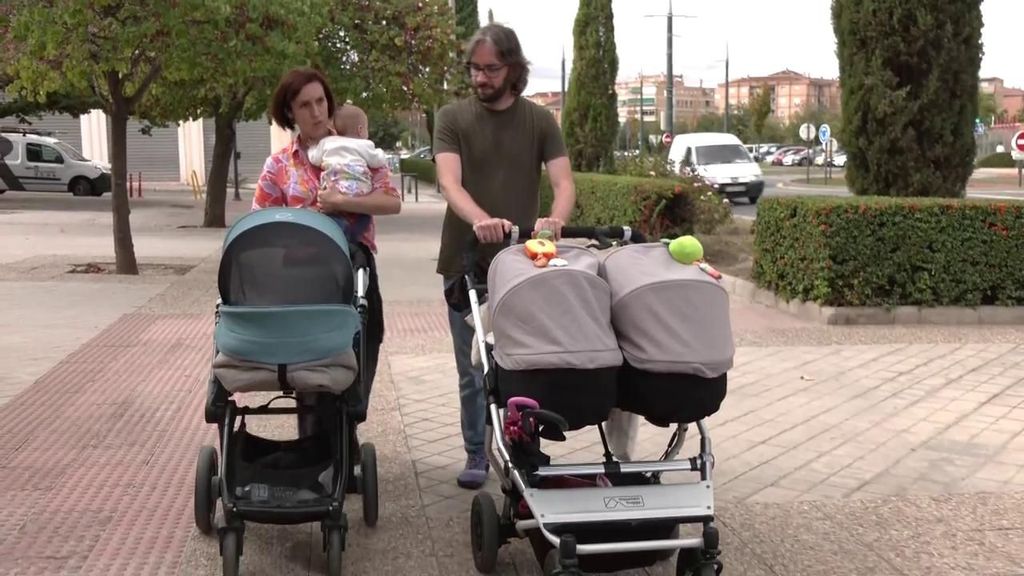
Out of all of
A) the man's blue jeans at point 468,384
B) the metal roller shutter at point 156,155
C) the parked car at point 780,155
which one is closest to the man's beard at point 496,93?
the man's blue jeans at point 468,384

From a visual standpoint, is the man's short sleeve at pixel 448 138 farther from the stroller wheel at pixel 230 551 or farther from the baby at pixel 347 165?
the stroller wheel at pixel 230 551

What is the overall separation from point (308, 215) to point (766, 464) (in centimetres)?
270

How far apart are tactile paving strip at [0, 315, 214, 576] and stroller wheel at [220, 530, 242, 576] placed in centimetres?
40

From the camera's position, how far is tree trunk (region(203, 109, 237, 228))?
20.1m

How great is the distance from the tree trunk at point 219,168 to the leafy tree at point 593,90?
680 cm

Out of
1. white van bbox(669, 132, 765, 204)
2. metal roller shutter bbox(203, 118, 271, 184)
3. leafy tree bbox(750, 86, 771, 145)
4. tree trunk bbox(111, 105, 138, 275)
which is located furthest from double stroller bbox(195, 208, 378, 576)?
leafy tree bbox(750, 86, 771, 145)

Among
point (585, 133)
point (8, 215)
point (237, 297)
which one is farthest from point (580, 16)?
point (237, 297)

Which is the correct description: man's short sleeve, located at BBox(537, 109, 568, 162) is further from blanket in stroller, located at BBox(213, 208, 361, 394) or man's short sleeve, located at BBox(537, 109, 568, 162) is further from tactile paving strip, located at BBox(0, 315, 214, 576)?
tactile paving strip, located at BBox(0, 315, 214, 576)

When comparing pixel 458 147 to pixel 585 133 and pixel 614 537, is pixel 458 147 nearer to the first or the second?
pixel 614 537

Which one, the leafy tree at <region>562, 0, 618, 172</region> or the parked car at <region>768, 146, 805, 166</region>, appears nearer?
the leafy tree at <region>562, 0, 618, 172</region>

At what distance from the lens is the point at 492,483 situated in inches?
191

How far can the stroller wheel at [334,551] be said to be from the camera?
3.62 metres

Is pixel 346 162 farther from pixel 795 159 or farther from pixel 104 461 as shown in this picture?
pixel 795 159

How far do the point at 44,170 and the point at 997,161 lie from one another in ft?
158
